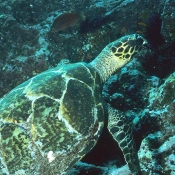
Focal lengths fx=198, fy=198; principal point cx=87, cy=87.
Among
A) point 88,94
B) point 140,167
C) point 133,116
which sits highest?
point 88,94

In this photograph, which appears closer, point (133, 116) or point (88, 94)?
point (88, 94)

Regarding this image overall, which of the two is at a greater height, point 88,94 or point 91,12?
point 91,12

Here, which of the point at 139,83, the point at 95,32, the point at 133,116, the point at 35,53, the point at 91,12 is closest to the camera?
the point at 133,116

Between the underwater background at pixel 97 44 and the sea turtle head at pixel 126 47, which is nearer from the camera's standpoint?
the underwater background at pixel 97 44

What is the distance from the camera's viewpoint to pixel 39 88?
2.64m

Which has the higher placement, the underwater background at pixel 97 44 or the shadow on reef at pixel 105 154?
the underwater background at pixel 97 44

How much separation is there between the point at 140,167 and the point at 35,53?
12.3 ft

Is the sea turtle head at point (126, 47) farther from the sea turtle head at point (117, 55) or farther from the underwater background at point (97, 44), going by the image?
the underwater background at point (97, 44)

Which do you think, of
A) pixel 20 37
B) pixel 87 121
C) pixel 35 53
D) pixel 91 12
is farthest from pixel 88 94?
pixel 91 12

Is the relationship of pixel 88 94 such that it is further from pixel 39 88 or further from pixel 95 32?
pixel 95 32

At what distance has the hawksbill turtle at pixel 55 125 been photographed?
88.2 inches

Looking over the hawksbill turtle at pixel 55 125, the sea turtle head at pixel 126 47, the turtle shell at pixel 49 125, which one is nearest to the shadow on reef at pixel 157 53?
the sea turtle head at pixel 126 47

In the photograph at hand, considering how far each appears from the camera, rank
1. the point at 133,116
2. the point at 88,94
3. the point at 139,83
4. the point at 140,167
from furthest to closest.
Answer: the point at 139,83, the point at 133,116, the point at 88,94, the point at 140,167

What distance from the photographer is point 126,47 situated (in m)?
3.51
